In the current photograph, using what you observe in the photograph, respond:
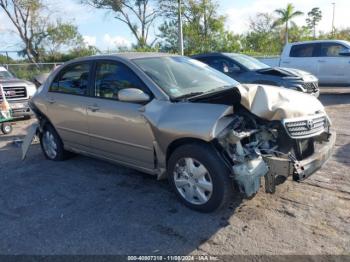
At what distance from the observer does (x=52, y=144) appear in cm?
604

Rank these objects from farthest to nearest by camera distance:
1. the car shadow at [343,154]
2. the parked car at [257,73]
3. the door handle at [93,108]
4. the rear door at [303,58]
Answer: the rear door at [303,58], the parked car at [257,73], the car shadow at [343,154], the door handle at [93,108]

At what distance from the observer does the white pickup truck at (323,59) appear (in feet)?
39.6

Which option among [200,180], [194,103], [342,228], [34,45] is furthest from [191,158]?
[34,45]

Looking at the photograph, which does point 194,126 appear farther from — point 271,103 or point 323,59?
point 323,59

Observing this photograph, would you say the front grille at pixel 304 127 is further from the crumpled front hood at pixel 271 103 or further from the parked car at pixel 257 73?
the parked car at pixel 257 73

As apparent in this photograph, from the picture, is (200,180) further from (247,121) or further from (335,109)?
(335,109)

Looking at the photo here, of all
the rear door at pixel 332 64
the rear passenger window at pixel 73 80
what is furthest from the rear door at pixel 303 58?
the rear passenger window at pixel 73 80

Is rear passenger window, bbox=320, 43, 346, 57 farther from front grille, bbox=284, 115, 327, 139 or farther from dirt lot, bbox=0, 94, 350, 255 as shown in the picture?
front grille, bbox=284, 115, 327, 139

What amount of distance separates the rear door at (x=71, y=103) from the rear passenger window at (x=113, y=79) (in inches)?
8.9

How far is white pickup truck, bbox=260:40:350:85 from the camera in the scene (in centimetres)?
1207

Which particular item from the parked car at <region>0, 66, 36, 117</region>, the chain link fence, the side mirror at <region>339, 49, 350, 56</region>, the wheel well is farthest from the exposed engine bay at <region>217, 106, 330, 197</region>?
the chain link fence

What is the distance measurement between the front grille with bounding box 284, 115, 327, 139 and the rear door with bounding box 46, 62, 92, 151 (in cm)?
274

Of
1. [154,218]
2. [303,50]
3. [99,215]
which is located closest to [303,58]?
[303,50]

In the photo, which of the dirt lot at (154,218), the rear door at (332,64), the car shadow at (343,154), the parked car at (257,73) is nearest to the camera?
the dirt lot at (154,218)
